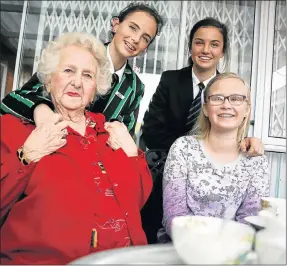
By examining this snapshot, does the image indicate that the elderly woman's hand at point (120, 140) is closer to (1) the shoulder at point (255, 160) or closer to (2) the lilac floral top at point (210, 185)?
(2) the lilac floral top at point (210, 185)

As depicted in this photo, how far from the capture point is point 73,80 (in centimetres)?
134

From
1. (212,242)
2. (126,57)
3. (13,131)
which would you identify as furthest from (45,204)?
(126,57)

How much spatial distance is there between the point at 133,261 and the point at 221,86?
0.97 meters

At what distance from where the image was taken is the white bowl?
0.78 meters

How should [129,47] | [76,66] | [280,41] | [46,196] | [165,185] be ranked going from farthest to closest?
[280,41] → [129,47] → [165,185] → [76,66] → [46,196]

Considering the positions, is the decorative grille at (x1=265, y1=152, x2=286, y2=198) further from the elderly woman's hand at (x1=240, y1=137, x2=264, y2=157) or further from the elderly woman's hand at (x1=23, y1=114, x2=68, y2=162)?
the elderly woman's hand at (x1=23, y1=114, x2=68, y2=162)

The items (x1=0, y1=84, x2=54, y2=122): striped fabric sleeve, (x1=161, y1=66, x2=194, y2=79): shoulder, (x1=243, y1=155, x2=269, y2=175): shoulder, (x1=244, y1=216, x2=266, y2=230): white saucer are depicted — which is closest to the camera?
(x1=244, y1=216, x2=266, y2=230): white saucer

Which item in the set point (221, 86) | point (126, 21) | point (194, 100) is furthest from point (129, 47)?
point (221, 86)

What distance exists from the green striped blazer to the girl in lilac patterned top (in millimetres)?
367

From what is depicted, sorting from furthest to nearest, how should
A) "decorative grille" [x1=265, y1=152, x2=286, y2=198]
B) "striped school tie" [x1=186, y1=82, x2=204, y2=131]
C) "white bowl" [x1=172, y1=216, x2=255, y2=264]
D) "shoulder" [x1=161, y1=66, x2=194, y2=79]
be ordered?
"decorative grille" [x1=265, y1=152, x2=286, y2=198], "shoulder" [x1=161, y1=66, x2=194, y2=79], "striped school tie" [x1=186, y1=82, x2=204, y2=131], "white bowl" [x1=172, y1=216, x2=255, y2=264]

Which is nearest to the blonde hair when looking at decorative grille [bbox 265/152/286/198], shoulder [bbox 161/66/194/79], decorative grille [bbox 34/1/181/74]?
shoulder [bbox 161/66/194/79]

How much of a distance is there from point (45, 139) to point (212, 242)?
67cm

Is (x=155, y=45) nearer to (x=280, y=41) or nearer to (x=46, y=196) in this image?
(x=280, y=41)

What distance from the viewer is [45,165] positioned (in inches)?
46.4
